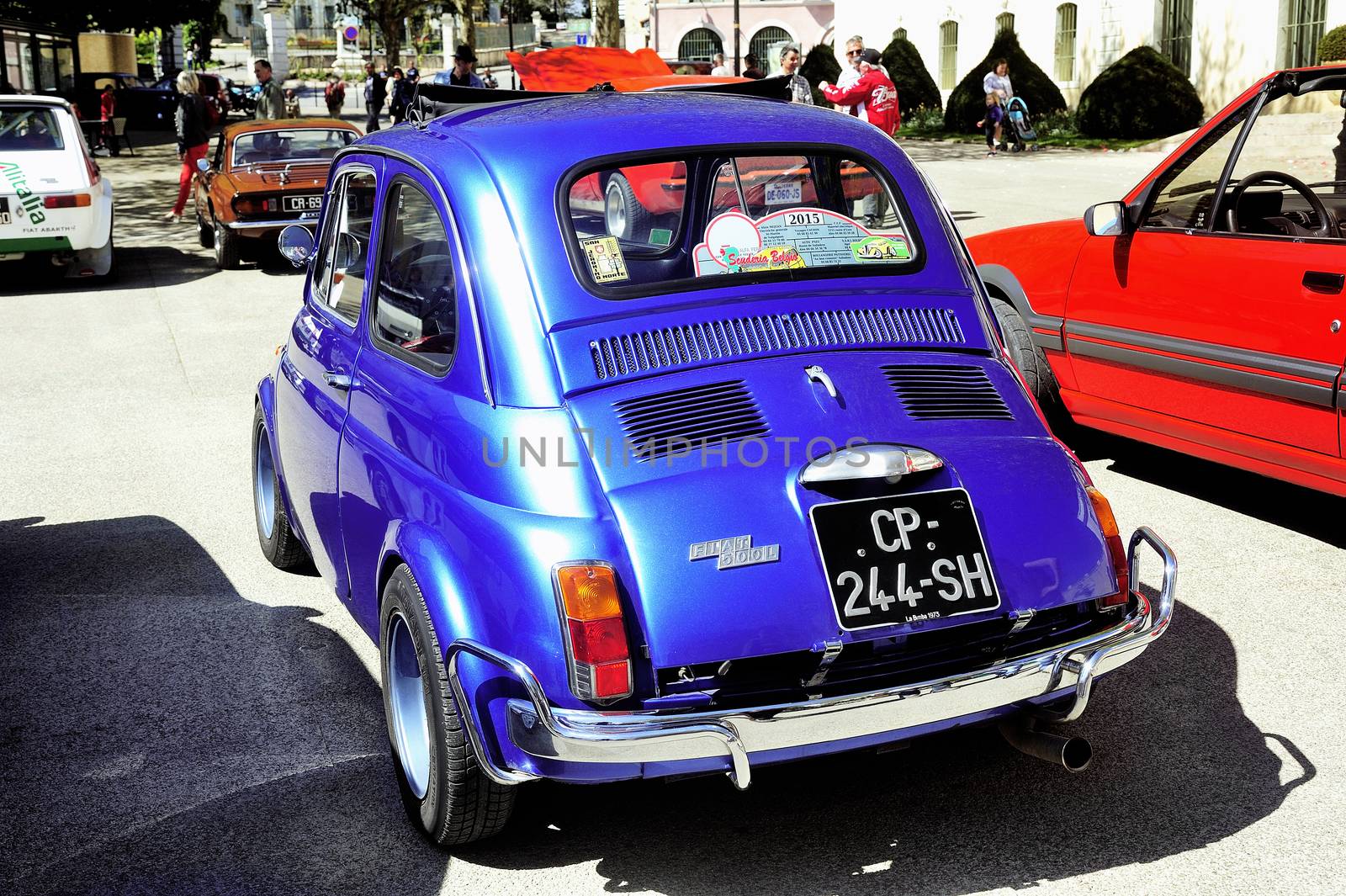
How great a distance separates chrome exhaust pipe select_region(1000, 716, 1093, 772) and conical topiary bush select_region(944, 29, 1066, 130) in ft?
102

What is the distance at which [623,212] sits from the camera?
4238 mm


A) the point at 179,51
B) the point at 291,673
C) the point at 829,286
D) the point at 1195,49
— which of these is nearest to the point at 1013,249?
the point at 829,286

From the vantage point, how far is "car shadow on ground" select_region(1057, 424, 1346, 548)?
20.1ft

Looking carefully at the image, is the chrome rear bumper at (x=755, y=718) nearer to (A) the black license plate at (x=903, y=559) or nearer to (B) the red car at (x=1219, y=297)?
(A) the black license plate at (x=903, y=559)

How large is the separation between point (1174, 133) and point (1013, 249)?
75.9 ft

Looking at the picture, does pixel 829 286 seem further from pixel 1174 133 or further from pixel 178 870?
pixel 1174 133

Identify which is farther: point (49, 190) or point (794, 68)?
point (794, 68)

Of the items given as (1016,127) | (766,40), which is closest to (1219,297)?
(1016,127)

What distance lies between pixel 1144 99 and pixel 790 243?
1057 inches

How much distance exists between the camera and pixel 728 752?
2.96 m

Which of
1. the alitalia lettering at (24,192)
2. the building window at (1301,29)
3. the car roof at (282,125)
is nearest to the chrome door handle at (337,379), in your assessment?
the alitalia lettering at (24,192)

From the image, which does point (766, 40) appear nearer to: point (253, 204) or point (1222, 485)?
point (253, 204)

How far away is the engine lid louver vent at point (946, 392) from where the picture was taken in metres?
3.54

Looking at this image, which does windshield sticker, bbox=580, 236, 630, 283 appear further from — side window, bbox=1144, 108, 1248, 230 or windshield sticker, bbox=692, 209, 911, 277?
side window, bbox=1144, 108, 1248, 230
